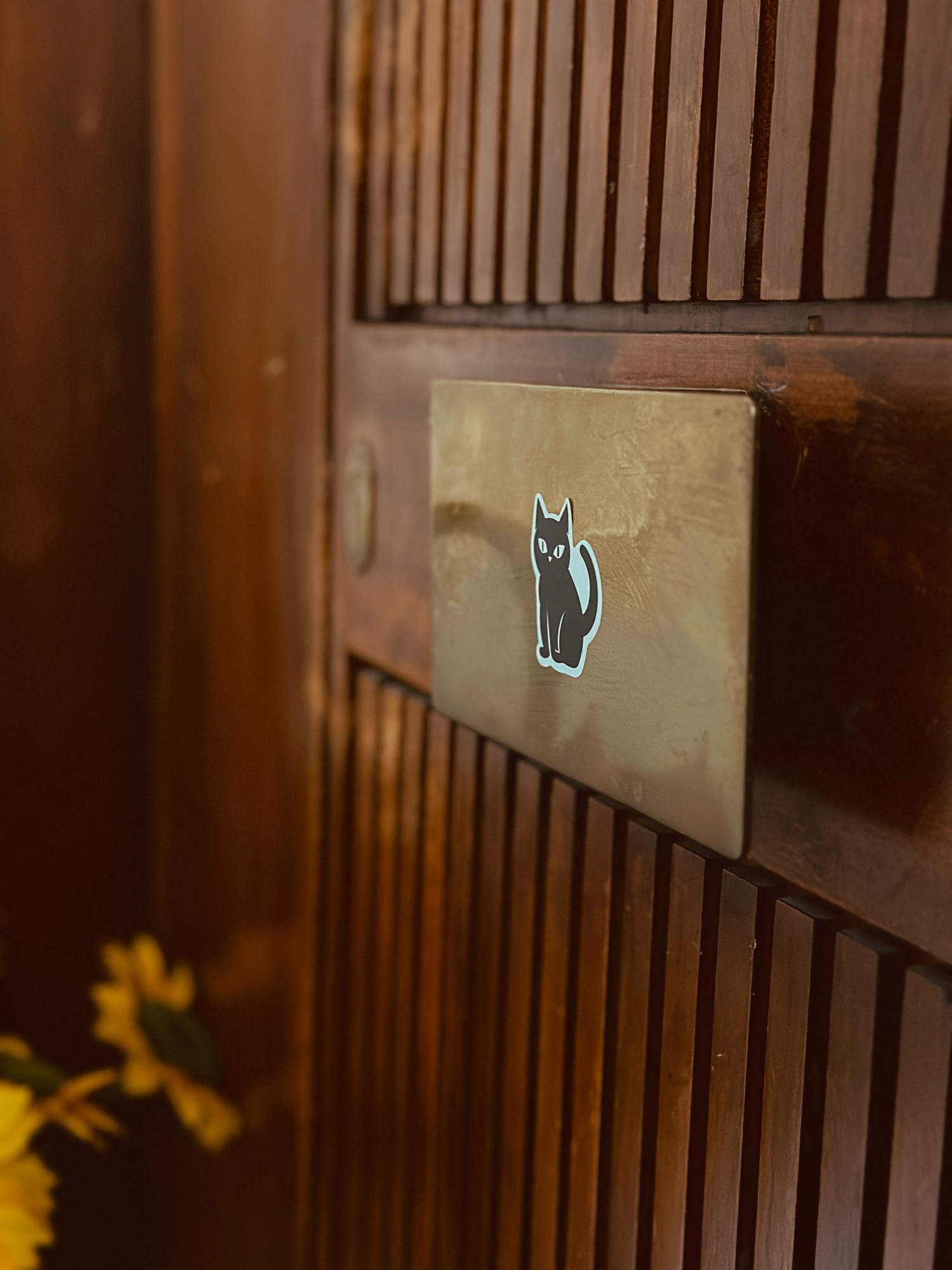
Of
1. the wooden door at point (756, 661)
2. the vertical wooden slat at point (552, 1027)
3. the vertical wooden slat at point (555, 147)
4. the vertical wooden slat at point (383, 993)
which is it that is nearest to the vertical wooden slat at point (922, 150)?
the wooden door at point (756, 661)

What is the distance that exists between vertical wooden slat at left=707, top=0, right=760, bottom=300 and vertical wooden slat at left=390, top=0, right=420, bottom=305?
1.30ft

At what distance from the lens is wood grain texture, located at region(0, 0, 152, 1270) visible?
1418 mm

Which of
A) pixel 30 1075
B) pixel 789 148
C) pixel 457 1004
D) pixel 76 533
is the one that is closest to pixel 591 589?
pixel 789 148

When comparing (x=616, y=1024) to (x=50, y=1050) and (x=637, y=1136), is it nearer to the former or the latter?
(x=637, y=1136)

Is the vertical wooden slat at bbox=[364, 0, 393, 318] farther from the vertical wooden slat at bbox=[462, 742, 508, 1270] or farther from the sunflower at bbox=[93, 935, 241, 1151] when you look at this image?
the sunflower at bbox=[93, 935, 241, 1151]

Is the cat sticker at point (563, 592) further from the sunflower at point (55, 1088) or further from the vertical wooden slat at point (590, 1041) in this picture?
the sunflower at point (55, 1088)

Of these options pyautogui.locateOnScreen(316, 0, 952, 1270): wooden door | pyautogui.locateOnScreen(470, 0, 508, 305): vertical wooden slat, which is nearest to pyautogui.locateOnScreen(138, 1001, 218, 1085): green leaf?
pyautogui.locateOnScreen(316, 0, 952, 1270): wooden door

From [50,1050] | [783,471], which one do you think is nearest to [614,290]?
[783,471]

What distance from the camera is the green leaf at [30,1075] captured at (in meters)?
1.07

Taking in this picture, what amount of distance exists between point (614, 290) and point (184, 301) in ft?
2.68

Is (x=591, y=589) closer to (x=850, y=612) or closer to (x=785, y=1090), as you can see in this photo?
(x=850, y=612)

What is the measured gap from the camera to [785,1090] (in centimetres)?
66

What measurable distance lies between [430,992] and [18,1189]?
0.34 meters

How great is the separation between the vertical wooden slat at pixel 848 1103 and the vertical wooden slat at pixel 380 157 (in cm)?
69
